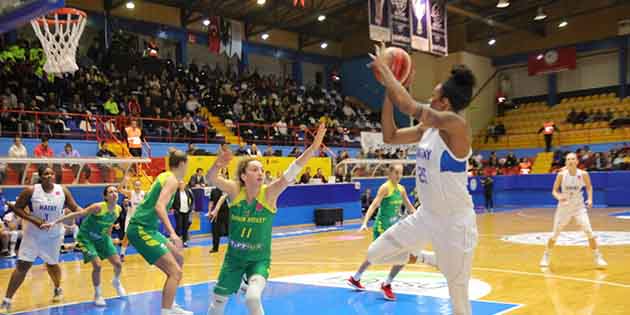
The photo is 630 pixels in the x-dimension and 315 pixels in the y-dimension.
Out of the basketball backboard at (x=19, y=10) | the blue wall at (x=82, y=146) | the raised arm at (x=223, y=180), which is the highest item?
the basketball backboard at (x=19, y=10)

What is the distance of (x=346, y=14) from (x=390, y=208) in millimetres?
27891

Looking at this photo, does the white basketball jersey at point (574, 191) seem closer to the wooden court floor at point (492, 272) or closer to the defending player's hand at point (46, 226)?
the wooden court floor at point (492, 272)

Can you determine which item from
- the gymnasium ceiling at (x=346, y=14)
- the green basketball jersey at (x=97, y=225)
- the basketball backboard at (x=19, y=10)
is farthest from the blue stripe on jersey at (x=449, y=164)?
the gymnasium ceiling at (x=346, y=14)

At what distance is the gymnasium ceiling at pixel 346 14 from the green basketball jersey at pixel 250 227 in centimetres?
2469

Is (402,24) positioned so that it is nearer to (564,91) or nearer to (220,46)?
(220,46)

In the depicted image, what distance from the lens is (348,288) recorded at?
848 centimetres

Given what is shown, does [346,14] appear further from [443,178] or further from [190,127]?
[443,178]

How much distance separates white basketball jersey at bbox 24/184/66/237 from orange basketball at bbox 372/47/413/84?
5.68 m

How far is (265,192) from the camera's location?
5.20 m

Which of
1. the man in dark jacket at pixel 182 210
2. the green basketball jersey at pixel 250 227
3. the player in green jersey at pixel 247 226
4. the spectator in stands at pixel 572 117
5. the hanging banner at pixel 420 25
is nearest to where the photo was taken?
the player in green jersey at pixel 247 226

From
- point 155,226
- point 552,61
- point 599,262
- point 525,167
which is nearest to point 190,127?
point 599,262

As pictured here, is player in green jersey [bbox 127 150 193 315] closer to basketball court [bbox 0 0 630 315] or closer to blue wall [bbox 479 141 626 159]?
basketball court [bbox 0 0 630 315]

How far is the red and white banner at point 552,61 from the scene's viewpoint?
114 feet

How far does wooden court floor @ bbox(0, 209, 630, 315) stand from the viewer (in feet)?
24.2
